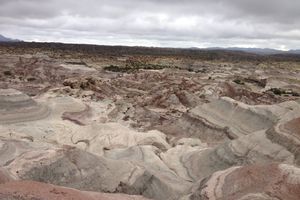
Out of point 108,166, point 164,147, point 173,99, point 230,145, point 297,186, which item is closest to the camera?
point 297,186

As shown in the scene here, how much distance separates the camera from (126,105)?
135ft

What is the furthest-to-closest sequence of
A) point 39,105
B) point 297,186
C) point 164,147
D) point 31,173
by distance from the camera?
point 39,105, point 164,147, point 31,173, point 297,186

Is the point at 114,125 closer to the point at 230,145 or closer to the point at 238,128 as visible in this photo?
the point at 238,128

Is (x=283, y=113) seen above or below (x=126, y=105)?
above

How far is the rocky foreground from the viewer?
47.3ft

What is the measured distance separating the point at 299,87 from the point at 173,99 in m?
26.8

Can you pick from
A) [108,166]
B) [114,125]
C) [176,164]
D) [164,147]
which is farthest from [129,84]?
[108,166]

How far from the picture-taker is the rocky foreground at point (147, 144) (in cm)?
1443

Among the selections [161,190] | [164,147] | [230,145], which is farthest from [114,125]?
[161,190]

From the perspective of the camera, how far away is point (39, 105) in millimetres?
34094

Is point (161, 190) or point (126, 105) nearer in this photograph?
point (161, 190)

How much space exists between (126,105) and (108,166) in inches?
910

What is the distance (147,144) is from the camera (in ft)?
85.4

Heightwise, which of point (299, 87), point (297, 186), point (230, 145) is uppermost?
point (297, 186)
